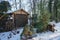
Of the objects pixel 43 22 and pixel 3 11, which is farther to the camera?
pixel 3 11

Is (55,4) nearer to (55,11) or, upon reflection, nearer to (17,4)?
(55,11)

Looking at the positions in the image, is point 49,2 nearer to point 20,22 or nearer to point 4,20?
point 20,22

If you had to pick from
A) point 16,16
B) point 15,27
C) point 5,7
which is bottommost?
point 15,27

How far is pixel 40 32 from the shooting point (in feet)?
21.0

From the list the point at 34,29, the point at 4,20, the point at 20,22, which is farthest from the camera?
the point at 20,22

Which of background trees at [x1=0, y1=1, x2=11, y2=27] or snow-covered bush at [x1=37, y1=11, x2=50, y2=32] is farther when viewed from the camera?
background trees at [x1=0, y1=1, x2=11, y2=27]

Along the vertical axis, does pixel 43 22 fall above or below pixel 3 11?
below

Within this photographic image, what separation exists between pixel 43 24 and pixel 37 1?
3667 millimetres

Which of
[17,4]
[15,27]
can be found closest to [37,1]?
[17,4]

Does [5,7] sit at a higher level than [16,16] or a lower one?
higher

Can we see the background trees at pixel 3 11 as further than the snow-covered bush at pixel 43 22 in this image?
Yes

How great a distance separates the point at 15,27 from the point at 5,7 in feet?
5.32

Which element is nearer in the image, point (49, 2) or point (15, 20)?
point (15, 20)

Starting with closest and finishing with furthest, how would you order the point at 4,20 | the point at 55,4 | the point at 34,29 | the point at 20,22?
the point at 34,29, the point at 4,20, the point at 20,22, the point at 55,4
